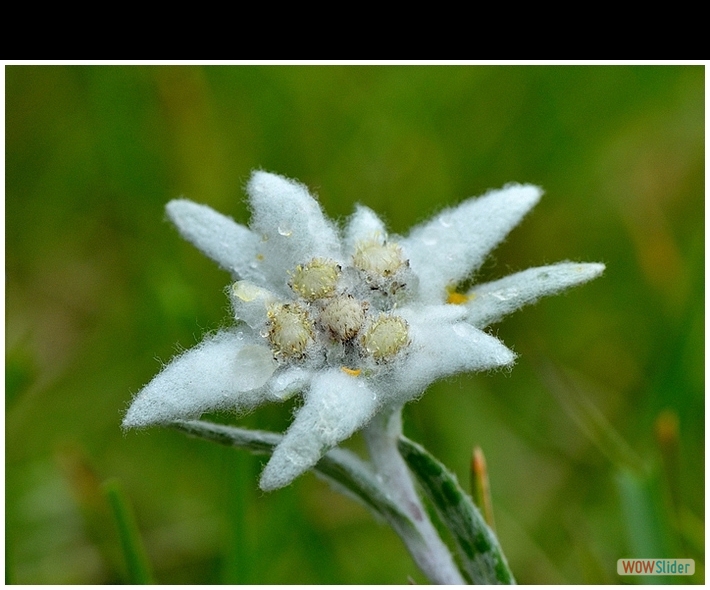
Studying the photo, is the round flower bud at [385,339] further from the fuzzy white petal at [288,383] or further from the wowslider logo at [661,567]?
the wowslider logo at [661,567]

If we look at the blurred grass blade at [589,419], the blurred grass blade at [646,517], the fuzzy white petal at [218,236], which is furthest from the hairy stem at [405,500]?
the blurred grass blade at [589,419]

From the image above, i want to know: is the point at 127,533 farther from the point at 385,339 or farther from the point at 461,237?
the point at 461,237

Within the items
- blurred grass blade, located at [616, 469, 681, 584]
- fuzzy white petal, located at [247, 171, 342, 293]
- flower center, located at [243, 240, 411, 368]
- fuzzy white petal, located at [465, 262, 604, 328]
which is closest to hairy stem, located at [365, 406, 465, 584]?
flower center, located at [243, 240, 411, 368]

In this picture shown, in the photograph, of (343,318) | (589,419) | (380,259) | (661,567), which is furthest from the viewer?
(589,419)

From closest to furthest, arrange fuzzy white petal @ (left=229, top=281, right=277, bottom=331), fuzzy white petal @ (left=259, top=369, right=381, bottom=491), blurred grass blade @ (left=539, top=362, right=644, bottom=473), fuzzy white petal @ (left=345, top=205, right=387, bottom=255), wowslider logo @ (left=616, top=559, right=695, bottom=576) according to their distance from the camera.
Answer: fuzzy white petal @ (left=259, top=369, right=381, bottom=491) → fuzzy white petal @ (left=229, top=281, right=277, bottom=331) → fuzzy white petal @ (left=345, top=205, right=387, bottom=255) → wowslider logo @ (left=616, top=559, right=695, bottom=576) → blurred grass blade @ (left=539, top=362, right=644, bottom=473)

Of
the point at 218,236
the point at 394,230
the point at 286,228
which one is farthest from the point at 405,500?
the point at 394,230

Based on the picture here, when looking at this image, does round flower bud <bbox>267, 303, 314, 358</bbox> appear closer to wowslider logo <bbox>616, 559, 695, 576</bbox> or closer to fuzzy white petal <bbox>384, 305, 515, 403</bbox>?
fuzzy white petal <bbox>384, 305, 515, 403</bbox>
